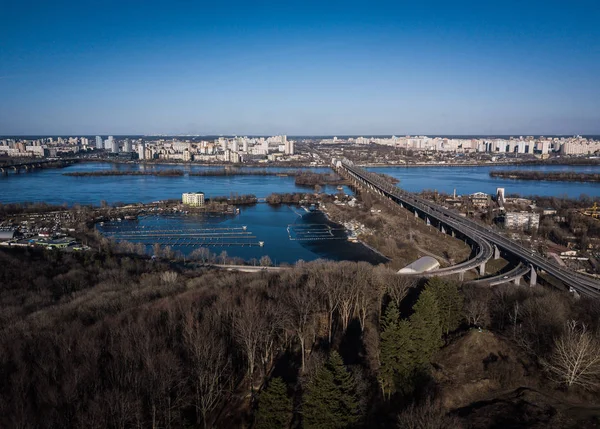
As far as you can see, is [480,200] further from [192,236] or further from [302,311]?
[302,311]

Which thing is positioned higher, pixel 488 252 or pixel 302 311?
pixel 302 311

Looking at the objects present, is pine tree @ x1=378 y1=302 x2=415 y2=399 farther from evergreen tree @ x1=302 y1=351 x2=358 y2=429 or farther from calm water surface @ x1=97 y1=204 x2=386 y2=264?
calm water surface @ x1=97 y1=204 x2=386 y2=264

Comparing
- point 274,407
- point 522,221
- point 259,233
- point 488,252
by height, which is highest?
point 274,407

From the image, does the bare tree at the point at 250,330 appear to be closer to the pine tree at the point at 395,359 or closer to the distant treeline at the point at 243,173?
the pine tree at the point at 395,359

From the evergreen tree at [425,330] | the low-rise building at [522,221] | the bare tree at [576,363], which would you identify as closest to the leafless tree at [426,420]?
the evergreen tree at [425,330]

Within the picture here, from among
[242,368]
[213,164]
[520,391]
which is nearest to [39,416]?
[242,368]

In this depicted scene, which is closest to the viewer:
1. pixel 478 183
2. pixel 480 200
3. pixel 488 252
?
pixel 488 252

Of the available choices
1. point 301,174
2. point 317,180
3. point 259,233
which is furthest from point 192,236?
point 301,174

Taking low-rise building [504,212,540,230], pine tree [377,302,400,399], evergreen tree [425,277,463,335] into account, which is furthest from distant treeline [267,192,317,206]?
pine tree [377,302,400,399]
